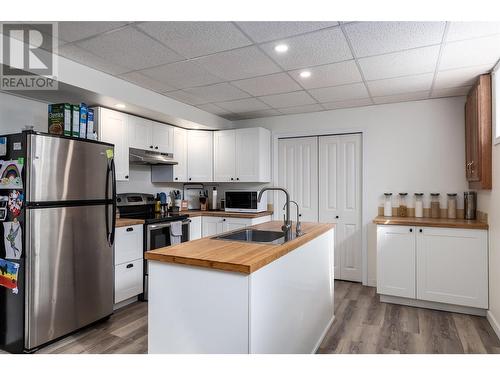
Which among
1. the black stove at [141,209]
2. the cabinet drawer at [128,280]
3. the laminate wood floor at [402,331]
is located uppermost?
the black stove at [141,209]

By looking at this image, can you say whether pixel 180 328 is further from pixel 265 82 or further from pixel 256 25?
pixel 265 82

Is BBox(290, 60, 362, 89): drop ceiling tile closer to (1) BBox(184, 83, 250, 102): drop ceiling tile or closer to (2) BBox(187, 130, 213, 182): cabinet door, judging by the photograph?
(1) BBox(184, 83, 250, 102): drop ceiling tile

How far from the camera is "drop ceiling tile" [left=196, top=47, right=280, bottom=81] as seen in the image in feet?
8.45

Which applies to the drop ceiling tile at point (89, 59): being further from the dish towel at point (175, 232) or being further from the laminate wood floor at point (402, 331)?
the laminate wood floor at point (402, 331)

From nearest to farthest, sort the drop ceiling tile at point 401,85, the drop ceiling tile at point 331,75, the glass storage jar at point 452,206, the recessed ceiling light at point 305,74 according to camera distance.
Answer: the drop ceiling tile at point 331,75
the recessed ceiling light at point 305,74
the drop ceiling tile at point 401,85
the glass storage jar at point 452,206

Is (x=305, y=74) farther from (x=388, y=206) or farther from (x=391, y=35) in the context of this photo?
(x=388, y=206)

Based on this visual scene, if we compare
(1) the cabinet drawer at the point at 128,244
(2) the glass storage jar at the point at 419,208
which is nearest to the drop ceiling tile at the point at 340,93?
(2) the glass storage jar at the point at 419,208

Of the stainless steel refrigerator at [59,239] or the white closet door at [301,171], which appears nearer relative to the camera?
the stainless steel refrigerator at [59,239]

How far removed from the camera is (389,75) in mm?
3033

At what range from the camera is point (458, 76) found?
9.89ft

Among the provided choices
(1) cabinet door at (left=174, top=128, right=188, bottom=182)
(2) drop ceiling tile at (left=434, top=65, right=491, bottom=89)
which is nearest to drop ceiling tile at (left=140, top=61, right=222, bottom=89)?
(1) cabinet door at (left=174, top=128, right=188, bottom=182)

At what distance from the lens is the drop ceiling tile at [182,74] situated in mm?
2840

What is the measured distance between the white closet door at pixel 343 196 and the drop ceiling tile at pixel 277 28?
234cm
